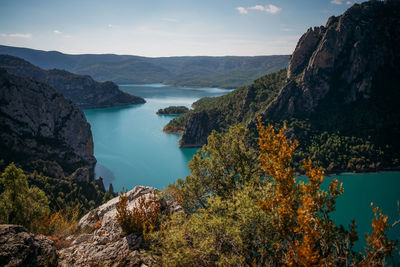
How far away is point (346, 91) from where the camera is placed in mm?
59531

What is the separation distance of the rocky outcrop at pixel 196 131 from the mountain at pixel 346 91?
4.88 feet

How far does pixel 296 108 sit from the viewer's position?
60219 millimetres

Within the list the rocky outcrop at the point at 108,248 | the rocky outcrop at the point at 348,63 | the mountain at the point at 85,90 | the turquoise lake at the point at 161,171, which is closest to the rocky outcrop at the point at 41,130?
the turquoise lake at the point at 161,171

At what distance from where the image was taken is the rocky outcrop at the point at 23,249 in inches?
204

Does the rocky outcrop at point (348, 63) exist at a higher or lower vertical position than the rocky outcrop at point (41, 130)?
higher

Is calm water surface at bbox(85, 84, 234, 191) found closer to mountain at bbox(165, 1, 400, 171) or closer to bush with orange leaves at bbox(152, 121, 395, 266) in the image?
mountain at bbox(165, 1, 400, 171)

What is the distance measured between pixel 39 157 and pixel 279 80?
64.3 metres

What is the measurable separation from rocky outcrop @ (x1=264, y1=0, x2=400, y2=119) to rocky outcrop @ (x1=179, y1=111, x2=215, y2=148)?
776 inches

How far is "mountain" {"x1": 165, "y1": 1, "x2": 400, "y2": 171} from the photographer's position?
51156 mm

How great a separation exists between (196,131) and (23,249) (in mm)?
65233

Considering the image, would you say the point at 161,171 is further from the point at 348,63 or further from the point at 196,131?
the point at 348,63

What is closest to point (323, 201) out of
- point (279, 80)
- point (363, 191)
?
point (363, 191)

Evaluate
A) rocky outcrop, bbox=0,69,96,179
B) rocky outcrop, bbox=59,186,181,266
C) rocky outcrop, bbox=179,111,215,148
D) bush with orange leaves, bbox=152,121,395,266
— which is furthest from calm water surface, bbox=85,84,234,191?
bush with orange leaves, bbox=152,121,395,266

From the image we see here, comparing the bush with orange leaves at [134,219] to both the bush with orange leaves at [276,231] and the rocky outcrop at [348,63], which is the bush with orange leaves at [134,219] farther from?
the rocky outcrop at [348,63]
